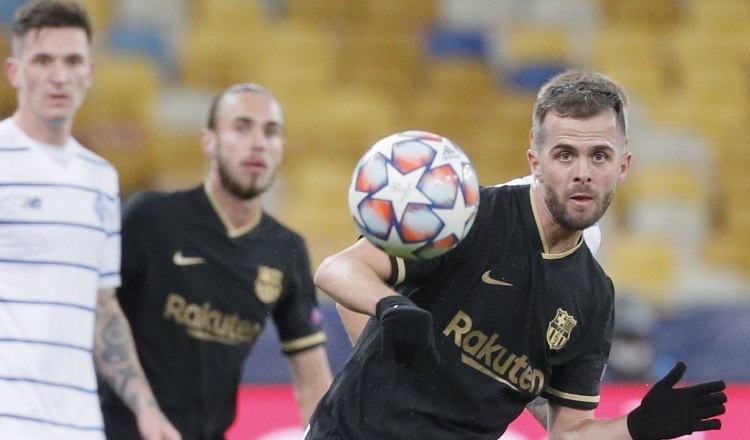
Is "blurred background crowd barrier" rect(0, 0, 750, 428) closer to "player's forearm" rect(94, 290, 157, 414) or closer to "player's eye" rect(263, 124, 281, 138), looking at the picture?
"player's eye" rect(263, 124, 281, 138)

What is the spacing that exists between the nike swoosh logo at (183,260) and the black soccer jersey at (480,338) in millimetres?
1762

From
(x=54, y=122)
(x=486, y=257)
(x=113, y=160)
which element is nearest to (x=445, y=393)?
(x=486, y=257)

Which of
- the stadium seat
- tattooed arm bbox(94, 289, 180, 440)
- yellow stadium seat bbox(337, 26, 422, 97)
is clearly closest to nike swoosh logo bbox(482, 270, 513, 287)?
tattooed arm bbox(94, 289, 180, 440)

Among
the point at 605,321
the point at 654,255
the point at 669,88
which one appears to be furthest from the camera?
the point at 669,88

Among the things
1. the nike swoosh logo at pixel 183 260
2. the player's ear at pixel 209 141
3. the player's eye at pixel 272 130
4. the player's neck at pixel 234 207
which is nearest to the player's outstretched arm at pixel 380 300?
the nike swoosh logo at pixel 183 260

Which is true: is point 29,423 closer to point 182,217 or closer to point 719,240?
point 182,217

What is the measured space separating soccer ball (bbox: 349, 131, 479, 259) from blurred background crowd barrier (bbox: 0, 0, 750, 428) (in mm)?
7039

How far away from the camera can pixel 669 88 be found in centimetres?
1410

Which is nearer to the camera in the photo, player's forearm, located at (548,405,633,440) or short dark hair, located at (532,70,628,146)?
short dark hair, located at (532,70,628,146)

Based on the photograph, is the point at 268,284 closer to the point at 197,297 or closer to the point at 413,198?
the point at 197,297

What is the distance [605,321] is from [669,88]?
1035 centimetres

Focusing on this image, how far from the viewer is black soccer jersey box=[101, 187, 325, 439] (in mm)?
5523

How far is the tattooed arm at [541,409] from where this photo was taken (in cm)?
457

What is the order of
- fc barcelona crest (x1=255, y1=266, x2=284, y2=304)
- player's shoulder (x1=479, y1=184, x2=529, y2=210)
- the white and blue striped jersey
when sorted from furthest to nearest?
fc barcelona crest (x1=255, y1=266, x2=284, y2=304)
the white and blue striped jersey
player's shoulder (x1=479, y1=184, x2=529, y2=210)
